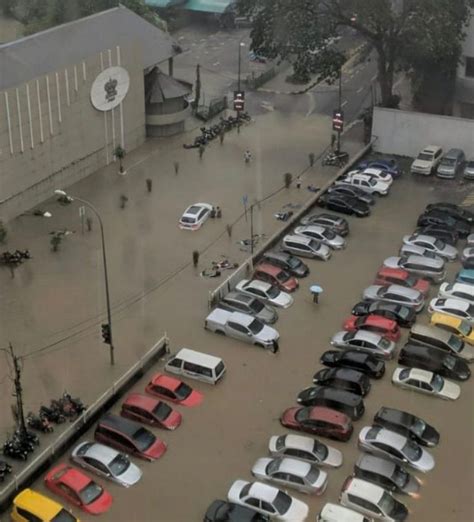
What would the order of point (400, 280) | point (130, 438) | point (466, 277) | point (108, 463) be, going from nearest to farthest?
point (108, 463), point (130, 438), point (400, 280), point (466, 277)

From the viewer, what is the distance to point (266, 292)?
22500 millimetres

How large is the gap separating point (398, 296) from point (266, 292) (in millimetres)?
3385

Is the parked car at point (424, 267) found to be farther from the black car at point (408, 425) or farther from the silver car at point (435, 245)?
the black car at point (408, 425)

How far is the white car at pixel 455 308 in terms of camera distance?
21.7m

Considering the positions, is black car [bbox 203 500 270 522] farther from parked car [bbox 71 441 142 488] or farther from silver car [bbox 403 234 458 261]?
silver car [bbox 403 234 458 261]

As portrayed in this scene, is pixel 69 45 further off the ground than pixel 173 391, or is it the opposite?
pixel 69 45

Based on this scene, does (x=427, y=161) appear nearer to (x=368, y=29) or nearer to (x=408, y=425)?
(x=368, y=29)

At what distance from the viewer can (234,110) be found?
37.2m

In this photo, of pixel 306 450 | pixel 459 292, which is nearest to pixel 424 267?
pixel 459 292

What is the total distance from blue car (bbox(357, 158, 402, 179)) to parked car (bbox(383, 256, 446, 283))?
285 inches

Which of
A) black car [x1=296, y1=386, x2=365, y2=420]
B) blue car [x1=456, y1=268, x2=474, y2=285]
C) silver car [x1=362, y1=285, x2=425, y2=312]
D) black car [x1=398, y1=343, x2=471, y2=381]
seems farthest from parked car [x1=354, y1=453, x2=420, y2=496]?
blue car [x1=456, y1=268, x2=474, y2=285]

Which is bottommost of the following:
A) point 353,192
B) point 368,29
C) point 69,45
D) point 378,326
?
point 353,192

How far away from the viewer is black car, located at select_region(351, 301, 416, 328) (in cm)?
2158

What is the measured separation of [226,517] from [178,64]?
33.2 metres
